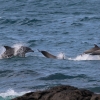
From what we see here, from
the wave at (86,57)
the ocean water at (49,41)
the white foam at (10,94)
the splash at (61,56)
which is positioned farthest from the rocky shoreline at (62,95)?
the splash at (61,56)

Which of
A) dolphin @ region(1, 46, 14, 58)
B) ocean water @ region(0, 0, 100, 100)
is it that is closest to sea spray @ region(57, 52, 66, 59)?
ocean water @ region(0, 0, 100, 100)

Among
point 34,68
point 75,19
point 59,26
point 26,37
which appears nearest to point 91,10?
point 75,19

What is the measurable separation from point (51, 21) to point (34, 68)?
2025 cm

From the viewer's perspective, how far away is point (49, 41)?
36.3m

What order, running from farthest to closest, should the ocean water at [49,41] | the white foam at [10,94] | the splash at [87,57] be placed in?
the splash at [87,57]
the ocean water at [49,41]
the white foam at [10,94]

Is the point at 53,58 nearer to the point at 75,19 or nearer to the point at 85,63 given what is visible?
the point at 85,63

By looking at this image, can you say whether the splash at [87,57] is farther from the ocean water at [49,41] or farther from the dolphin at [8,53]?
the dolphin at [8,53]

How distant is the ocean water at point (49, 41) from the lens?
75.5 feet

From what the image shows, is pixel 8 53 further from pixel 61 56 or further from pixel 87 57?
pixel 87 57

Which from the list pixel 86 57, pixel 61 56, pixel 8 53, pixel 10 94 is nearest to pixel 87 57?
pixel 86 57

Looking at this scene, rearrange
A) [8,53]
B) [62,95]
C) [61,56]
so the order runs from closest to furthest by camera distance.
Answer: [62,95] < [61,56] < [8,53]

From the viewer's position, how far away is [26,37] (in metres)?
38.4

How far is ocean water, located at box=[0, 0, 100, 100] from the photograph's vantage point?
23000 mm

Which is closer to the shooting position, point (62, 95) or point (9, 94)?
point (62, 95)
